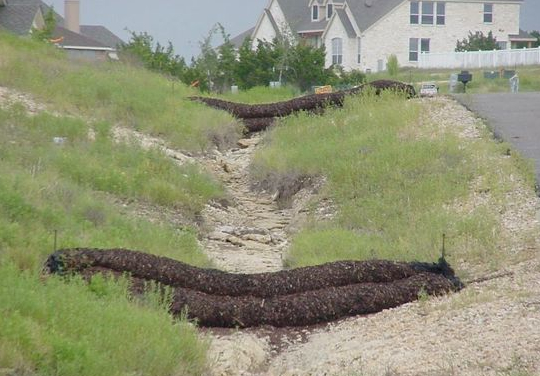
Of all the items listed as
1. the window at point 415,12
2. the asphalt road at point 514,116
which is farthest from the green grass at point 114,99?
the window at point 415,12

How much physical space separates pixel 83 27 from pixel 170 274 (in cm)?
5683

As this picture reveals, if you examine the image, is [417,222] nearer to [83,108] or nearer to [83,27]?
[83,108]

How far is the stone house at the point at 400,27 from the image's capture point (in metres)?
58.9

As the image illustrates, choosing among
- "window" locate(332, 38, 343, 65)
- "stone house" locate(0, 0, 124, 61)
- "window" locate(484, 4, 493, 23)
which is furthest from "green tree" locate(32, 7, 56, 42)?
"window" locate(484, 4, 493, 23)

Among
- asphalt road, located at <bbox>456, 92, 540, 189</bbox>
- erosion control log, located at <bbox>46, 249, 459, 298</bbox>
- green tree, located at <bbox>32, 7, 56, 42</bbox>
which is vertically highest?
green tree, located at <bbox>32, 7, 56, 42</bbox>

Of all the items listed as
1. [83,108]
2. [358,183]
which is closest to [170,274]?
[358,183]

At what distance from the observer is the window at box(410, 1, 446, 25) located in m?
59.4

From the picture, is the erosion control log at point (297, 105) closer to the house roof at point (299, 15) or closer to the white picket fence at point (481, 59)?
the white picket fence at point (481, 59)

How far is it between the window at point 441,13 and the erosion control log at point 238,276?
5016 centimetres

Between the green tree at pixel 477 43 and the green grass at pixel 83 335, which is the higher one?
the green tree at pixel 477 43

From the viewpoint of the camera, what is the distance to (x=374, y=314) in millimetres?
10367

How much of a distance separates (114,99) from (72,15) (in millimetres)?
40315

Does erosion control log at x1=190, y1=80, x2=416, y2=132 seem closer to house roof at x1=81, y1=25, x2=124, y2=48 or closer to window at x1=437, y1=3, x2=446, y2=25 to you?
window at x1=437, y1=3, x2=446, y2=25

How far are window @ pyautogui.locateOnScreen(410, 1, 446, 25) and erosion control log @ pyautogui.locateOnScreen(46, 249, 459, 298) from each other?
4957cm
